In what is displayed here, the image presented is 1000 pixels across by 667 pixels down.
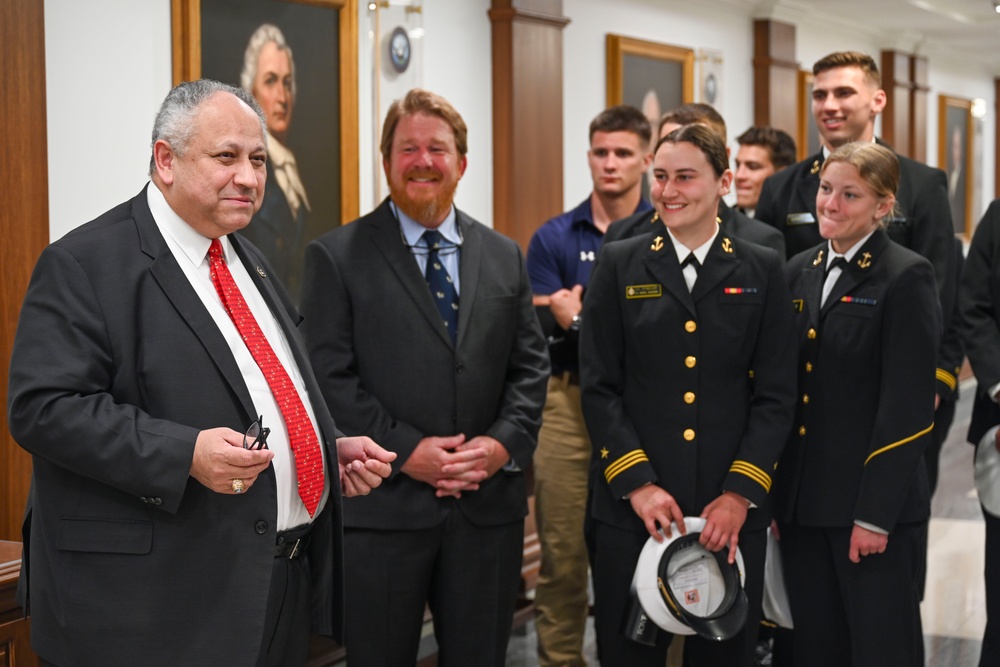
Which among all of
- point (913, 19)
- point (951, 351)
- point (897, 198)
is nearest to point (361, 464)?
point (897, 198)

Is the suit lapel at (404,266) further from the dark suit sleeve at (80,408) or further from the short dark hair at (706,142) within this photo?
the dark suit sleeve at (80,408)

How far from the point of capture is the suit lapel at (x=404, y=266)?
3070 millimetres

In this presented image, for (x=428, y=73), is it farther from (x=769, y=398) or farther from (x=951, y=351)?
(x=769, y=398)

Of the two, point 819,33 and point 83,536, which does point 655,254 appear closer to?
point 83,536

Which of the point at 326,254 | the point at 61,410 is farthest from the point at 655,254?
the point at 61,410

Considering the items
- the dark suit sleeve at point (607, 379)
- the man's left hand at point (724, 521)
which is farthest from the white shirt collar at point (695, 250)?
the man's left hand at point (724, 521)

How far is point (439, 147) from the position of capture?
10.4 feet

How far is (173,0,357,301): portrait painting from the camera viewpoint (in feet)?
13.7

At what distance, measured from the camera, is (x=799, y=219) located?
12.8ft

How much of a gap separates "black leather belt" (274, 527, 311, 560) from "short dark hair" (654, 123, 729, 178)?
57.5 inches

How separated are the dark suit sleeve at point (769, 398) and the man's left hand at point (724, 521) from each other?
0.03 meters

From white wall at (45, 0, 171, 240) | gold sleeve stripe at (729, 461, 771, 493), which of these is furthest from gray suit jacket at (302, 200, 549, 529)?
white wall at (45, 0, 171, 240)

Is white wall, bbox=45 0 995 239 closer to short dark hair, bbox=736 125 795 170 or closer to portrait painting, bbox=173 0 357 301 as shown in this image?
portrait painting, bbox=173 0 357 301

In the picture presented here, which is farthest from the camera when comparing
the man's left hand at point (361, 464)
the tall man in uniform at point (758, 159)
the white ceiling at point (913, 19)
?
the white ceiling at point (913, 19)
